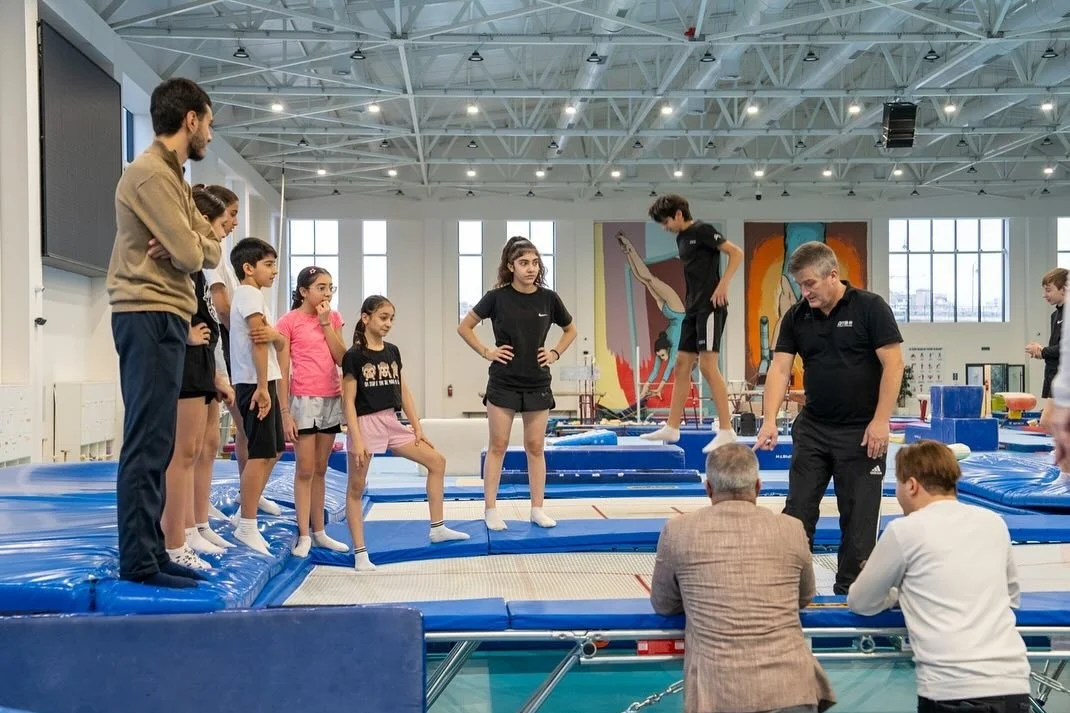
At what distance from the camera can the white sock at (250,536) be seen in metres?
3.83

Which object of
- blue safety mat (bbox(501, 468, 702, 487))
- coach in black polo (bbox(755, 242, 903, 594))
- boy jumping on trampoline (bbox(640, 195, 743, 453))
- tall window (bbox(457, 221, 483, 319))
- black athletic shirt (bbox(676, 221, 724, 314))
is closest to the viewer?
coach in black polo (bbox(755, 242, 903, 594))

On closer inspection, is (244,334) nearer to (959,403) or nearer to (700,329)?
(700,329)

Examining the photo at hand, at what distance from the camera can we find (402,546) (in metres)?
4.39

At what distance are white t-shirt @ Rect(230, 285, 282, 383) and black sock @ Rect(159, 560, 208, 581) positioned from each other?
990mm

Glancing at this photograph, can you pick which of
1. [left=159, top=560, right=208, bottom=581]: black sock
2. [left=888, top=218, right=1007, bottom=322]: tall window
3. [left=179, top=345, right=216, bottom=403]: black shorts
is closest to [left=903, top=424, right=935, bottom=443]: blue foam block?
[left=179, top=345, right=216, bottom=403]: black shorts

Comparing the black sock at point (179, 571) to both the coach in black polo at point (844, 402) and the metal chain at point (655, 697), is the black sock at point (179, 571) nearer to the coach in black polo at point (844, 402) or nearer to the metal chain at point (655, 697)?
the metal chain at point (655, 697)

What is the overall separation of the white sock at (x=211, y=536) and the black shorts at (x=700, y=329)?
2.88 metres

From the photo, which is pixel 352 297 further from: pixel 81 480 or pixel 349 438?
pixel 349 438

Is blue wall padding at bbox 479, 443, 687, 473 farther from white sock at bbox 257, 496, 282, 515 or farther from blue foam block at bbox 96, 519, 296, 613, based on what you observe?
blue foam block at bbox 96, 519, 296, 613

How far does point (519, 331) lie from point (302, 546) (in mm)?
1428

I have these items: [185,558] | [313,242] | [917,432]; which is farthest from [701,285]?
[313,242]

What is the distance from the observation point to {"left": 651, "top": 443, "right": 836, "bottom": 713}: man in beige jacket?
2.63 meters

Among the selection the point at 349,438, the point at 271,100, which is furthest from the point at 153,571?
the point at 271,100

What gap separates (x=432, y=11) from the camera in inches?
552
